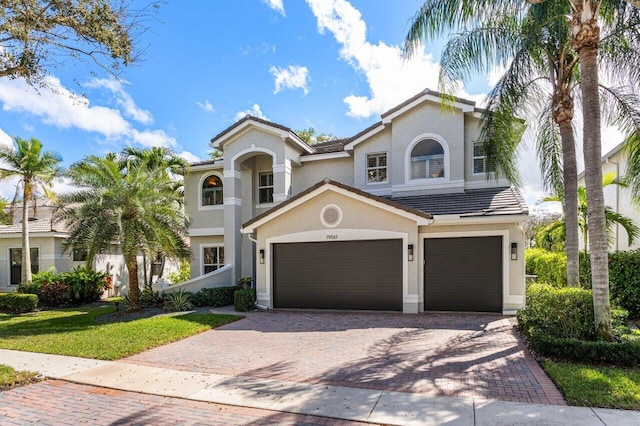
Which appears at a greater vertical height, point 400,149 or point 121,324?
point 400,149

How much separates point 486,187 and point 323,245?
7.04m

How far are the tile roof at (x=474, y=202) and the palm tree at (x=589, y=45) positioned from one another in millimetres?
2147

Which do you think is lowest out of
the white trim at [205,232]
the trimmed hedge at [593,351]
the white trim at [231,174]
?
the trimmed hedge at [593,351]

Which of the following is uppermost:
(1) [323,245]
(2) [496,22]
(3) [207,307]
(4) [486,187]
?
(2) [496,22]

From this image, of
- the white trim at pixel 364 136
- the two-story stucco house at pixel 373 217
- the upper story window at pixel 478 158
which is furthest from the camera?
the white trim at pixel 364 136

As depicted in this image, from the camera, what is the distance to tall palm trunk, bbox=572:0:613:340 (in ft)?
24.2

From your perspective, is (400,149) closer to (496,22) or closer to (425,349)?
(496,22)

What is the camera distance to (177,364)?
7672 millimetres

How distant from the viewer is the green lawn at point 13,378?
6.49 meters

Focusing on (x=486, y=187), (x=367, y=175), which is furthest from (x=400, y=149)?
(x=486, y=187)

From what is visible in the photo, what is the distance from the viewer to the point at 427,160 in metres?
15.4

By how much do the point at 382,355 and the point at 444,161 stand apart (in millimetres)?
9631

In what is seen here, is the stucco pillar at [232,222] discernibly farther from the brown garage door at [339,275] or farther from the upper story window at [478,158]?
the upper story window at [478,158]

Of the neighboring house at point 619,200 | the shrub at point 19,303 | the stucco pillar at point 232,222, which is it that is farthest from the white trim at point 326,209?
the shrub at point 19,303
